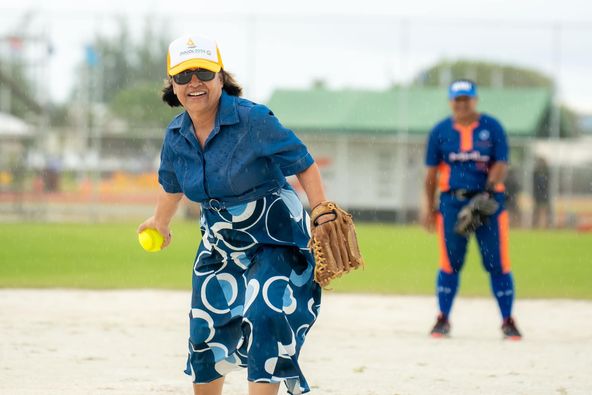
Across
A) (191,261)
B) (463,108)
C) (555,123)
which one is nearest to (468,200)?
(463,108)

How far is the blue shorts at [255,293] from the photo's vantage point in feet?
16.0

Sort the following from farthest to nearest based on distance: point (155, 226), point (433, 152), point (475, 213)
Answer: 1. point (433, 152)
2. point (475, 213)
3. point (155, 226)

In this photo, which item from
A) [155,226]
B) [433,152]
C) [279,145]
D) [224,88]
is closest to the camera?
[279,145]

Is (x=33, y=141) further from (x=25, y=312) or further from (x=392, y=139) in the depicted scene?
(x=25, y=312)

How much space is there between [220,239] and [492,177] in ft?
14.0

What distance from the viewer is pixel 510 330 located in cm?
888

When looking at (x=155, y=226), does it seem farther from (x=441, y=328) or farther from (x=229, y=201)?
(x=441, y=328)

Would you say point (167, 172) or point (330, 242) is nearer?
point (330, 242)

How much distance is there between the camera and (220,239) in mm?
5082

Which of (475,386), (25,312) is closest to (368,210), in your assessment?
(25,312)

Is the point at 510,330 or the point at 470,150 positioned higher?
the point at 470,150

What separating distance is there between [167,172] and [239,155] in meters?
0.50

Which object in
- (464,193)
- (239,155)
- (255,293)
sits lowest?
(464,193)

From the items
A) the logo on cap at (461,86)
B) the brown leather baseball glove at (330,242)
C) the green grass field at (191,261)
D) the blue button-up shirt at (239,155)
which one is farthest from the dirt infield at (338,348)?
the logo on cap at (461,86)
